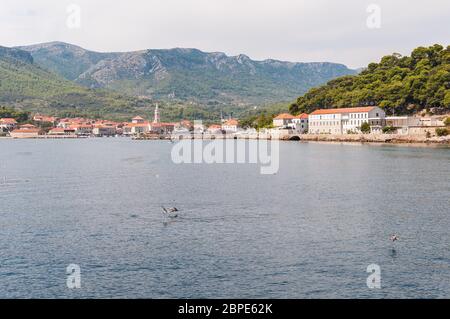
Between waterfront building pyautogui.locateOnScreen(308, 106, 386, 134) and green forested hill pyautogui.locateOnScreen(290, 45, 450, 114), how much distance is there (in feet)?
16.4

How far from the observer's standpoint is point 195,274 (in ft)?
69.3

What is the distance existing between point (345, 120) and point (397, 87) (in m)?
13.4

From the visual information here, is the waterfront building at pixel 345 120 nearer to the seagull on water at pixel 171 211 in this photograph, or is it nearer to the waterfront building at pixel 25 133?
the seagull on water at pixel 171 211

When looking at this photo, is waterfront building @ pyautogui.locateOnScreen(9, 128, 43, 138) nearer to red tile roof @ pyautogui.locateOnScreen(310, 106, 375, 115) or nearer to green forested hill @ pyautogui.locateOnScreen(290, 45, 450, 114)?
green forested hill @ pyautogui.locateOnScreen(290, 45, 450, 114)

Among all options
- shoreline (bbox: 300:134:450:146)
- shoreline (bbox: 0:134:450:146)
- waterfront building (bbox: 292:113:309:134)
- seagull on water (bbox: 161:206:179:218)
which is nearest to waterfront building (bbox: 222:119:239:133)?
shoreline (bbox: 0:134:450:146)

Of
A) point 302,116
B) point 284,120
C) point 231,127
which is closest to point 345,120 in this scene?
point 302,116

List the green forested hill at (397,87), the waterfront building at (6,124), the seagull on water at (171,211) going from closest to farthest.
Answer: the seagull on water at (171,211), the green forested hill at (397,87), the waterfront building at (6,124)

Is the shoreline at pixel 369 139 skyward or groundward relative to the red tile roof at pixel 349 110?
groundward

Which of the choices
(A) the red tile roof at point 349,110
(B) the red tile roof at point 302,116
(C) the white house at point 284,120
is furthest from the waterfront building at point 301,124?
(A) the red tile roof at point 349,110

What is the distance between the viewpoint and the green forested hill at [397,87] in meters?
114

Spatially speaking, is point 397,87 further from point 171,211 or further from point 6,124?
point 6,124

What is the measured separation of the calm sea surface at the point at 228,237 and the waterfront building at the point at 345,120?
7021 cm
